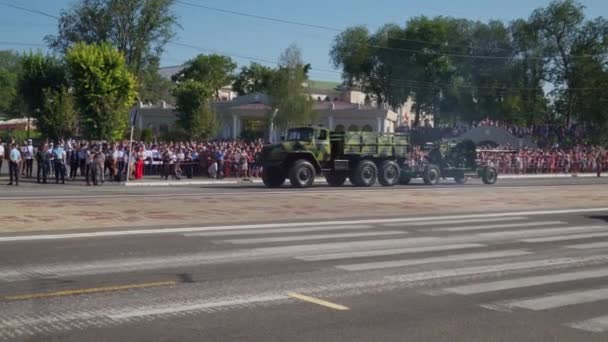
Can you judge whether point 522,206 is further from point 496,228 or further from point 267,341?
point 267,341

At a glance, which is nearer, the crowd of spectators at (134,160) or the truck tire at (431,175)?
the crowd of spectators at (134,160)

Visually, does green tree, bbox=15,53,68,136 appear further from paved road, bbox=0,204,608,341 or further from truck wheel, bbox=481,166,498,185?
paved road, bbox=0,204,608,341

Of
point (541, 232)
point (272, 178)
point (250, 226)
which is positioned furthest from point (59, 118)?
point (541, 232)

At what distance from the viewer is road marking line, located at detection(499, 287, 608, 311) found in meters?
7.90

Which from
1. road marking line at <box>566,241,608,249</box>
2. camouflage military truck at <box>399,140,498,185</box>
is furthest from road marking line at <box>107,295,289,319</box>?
camouflage military truck at <box>399,140,498,185</box>

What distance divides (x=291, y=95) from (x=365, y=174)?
30.0m

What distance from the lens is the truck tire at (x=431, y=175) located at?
109 ft

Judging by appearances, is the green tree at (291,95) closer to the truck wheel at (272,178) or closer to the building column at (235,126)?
the building column at (235,126)

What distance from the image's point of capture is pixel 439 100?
8994cm

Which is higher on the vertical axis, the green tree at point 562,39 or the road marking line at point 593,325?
the green tree at point 562,39

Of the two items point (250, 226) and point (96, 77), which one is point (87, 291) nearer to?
point (250, 226)

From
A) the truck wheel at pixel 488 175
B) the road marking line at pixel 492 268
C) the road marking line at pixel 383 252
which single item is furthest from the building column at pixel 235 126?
the road marking line at pixel 492 268

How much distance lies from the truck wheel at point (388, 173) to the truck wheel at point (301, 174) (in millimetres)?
3612

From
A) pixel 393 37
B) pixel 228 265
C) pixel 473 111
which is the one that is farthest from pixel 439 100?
pixel 228 265
